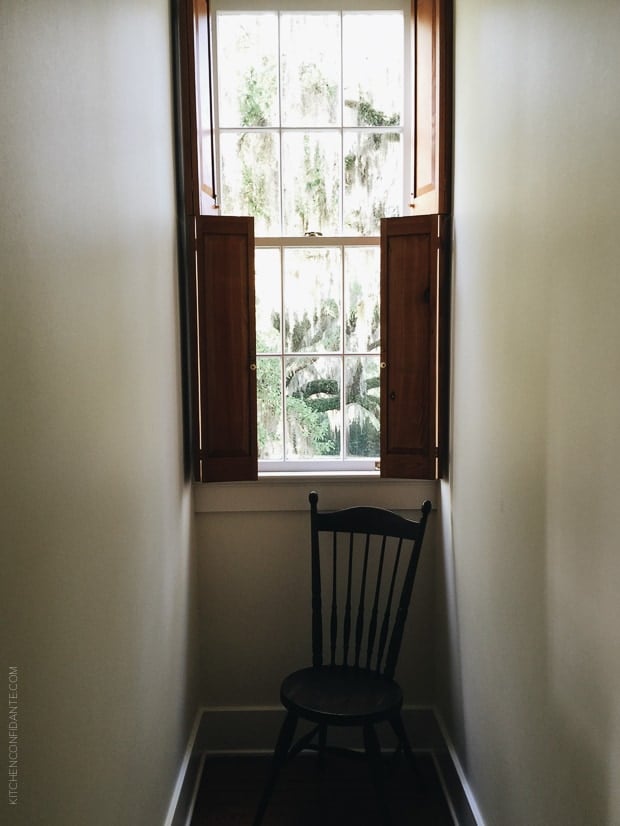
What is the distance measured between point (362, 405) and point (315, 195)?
0.83 metres

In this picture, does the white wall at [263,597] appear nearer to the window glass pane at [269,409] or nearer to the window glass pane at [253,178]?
the window glass pane at [269,409]

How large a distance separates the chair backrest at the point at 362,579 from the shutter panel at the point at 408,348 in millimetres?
222

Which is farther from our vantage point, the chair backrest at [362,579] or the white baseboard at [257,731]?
the white baseboard at [257,731]

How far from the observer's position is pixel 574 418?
1.42 m

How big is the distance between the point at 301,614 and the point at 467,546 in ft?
2.76

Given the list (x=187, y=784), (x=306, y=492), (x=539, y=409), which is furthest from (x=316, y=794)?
(x=539, y=409)

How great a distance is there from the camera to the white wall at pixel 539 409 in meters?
1.28

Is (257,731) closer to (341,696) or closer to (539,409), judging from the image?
(341,696)

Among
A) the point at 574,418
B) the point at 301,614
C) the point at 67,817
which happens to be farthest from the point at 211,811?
the point at 574,418

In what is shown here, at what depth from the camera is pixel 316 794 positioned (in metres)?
2.67

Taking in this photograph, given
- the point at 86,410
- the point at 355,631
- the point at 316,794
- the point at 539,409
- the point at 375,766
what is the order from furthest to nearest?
the point at 355,631, the point at 316,794, the point at 375,766, the point at 539,409, the point at 86,410

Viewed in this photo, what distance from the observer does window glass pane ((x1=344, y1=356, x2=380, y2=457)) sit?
292 cm

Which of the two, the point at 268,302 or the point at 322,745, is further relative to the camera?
the point at 268,302

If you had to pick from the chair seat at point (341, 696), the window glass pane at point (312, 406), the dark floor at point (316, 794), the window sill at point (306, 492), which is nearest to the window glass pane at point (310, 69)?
the window glass pane at point (312, 406)
